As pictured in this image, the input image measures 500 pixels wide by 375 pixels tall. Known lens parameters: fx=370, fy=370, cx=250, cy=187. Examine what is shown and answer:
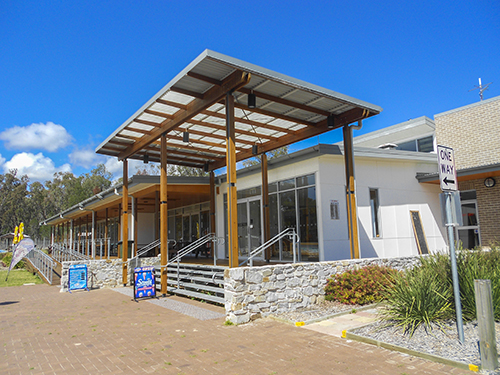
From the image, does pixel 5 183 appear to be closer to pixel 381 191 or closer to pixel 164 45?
pixel 164 45

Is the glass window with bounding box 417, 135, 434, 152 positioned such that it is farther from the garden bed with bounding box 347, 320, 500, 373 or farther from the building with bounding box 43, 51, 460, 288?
the garden bed with bounding box 347, 320, 500, 373

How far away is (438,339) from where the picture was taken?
5.37 metres

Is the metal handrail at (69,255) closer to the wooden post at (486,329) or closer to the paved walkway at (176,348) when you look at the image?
the paved walkway at (176,348)

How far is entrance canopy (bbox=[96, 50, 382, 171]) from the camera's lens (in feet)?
26.3

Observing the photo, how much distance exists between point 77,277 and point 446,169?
12726 millimetres

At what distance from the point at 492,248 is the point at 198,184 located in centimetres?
1142

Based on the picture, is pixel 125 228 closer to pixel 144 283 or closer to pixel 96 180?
pixel 144 283

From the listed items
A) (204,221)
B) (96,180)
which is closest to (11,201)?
(96,180)

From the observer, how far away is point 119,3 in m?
12.0

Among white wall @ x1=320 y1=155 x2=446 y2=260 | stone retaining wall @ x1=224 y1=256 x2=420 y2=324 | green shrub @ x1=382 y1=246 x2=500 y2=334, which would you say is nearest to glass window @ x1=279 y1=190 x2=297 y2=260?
white wall @ x1=320 y1=155 x2=446 y2=260

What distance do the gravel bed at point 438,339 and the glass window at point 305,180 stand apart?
6.38m

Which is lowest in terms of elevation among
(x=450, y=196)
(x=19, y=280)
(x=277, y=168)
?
(x=19, y=280)

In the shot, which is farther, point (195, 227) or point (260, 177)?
point (195, 227)

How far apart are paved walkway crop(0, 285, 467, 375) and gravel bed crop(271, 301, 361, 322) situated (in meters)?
0.38
